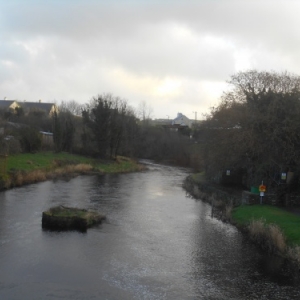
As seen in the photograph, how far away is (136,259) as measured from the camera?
52.1 ft

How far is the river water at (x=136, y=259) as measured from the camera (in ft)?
42.2

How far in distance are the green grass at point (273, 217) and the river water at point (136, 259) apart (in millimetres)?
1000

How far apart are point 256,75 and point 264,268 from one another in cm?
2121

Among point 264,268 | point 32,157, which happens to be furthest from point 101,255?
point 32,157

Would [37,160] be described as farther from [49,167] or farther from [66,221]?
[66,221]

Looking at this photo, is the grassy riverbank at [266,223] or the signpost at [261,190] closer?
the grassy riverbank at [266,223]

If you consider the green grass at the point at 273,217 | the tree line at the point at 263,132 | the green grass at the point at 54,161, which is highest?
the tree line at the point at 263,132

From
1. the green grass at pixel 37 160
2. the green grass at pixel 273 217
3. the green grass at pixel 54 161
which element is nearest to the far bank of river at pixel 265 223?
the green grass at pixel 273 217

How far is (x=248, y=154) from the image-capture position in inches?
1107

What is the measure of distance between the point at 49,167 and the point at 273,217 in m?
27.9

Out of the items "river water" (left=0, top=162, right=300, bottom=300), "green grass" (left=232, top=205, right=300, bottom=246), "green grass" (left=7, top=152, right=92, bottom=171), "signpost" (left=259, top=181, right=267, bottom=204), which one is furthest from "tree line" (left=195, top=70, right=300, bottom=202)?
"green grass" (left=7, top=152, right=92, bottom=171)

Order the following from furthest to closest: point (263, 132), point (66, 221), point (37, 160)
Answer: point (37, 160) → point (263, 132) → point (66, 221)

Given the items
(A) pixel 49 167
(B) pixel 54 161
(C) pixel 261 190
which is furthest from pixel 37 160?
(C) pixel 261 190

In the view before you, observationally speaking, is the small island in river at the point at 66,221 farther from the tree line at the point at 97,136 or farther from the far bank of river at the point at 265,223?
the tree line at the point at 97,136
